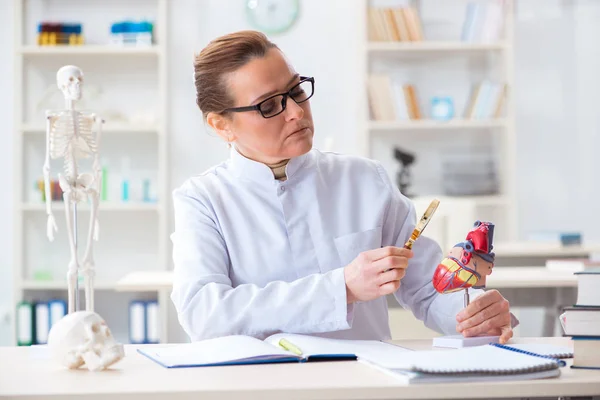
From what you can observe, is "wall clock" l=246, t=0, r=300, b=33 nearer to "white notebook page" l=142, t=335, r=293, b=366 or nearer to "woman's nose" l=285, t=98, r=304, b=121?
"woman's nose" l=285, t=98, r=304, b=121

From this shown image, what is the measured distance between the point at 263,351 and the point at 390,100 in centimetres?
388

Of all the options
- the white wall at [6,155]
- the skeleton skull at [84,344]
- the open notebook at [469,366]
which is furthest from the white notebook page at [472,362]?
the white wall at [6,155]

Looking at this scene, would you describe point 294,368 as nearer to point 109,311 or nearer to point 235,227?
point 235,227

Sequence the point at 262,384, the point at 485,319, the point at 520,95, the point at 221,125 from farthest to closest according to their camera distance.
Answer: the point at 520,95 → the point at 221,125 → the point at 485,319 → the point at 262,384

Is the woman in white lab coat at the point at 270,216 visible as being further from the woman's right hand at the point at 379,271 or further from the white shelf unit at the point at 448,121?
the white shelf unit at the point at 448,121

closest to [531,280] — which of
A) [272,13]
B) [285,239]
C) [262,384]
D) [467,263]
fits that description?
[285,239]

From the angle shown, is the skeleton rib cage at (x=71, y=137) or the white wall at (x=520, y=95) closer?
the skeleton rib cage at (x=71, y=137)

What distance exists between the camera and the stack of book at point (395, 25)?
505 centimetres

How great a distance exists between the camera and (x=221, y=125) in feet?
6.03

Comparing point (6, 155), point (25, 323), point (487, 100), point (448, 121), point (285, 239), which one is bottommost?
point (25, 323)

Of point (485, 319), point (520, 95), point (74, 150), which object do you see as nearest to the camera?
point (485, 319)

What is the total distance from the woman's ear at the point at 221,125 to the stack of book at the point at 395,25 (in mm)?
3375

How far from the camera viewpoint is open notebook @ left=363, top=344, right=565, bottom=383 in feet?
3.81

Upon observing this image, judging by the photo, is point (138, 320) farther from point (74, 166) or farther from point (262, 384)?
point (262, 384)
